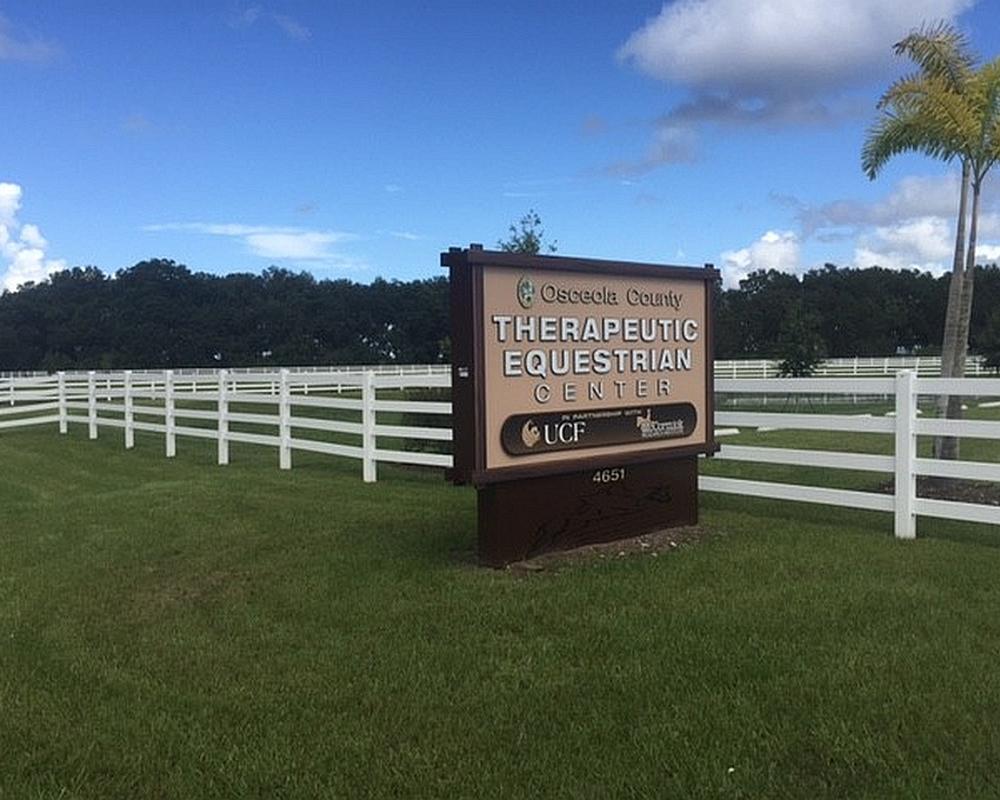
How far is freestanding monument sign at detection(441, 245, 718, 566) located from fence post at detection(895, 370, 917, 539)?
1493 millimetres

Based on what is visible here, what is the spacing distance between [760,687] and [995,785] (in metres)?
1.10

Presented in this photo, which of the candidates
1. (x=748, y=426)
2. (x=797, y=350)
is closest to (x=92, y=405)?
(x=748, y=426)

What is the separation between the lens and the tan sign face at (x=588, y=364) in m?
6.78

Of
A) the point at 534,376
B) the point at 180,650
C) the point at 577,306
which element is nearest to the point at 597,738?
the point at 180,650

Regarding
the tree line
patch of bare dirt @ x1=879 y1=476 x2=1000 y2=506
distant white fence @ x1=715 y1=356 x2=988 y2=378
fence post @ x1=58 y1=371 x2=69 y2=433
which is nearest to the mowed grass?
patch of bare dirt @ x1=879 y1=476 x2=1000 y2=506

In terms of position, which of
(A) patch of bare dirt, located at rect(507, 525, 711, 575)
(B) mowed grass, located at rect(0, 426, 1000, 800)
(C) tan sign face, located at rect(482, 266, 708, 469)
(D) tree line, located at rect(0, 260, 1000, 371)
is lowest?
(B) mowed grass, located at rect(0, 426, 1000, 800)

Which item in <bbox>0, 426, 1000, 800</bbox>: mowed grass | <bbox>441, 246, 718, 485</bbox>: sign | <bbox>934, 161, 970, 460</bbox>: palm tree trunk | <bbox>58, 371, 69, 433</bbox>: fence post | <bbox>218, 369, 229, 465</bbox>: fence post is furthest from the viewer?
<bbox>58, 371, 69, 433</bbox>: fence post

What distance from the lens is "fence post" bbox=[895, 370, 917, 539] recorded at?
25.1 feet

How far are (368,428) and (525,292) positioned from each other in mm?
5652

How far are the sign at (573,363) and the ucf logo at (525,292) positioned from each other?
1cm

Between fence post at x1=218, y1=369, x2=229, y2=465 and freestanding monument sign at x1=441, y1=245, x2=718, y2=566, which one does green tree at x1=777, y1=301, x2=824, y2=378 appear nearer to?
fence post at x1=218, y1=369, x2=229, y2=465

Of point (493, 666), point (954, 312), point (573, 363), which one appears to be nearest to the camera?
point (493, 666)

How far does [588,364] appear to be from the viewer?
24.0 ft

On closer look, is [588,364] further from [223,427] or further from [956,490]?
[223,427]
